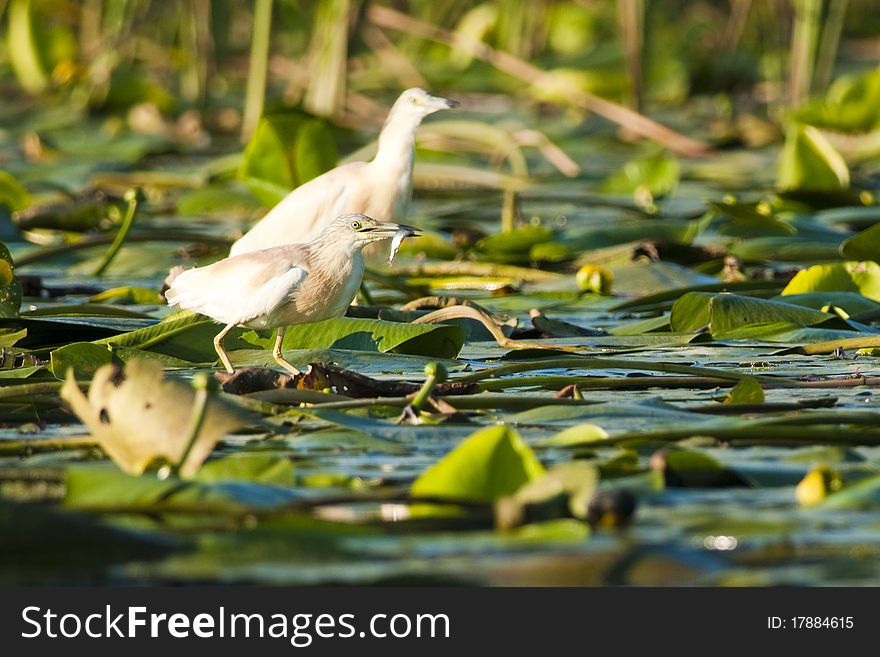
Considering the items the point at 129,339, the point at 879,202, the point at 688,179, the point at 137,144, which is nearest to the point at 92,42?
Result: the point at 137,144

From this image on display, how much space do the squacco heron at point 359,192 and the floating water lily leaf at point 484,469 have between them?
235 cm

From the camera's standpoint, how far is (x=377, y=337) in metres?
3.88

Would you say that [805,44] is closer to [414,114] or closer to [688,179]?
[688,179]

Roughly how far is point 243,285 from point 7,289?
2.21ft

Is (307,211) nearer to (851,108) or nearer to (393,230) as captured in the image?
(393,230)

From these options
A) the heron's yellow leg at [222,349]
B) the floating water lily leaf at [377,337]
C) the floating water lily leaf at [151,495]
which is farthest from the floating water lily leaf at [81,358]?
the floating water lily leaf at [151,495]

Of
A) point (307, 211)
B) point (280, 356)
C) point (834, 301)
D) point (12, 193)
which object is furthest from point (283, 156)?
point (834, 301)

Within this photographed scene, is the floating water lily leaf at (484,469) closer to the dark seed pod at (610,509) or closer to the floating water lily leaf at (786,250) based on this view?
the dark seed pod at (610,509)

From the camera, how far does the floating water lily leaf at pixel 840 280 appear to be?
15.0ft

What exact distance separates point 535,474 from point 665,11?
1578cm

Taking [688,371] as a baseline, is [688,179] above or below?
above

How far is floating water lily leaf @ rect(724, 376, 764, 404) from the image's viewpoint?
10.4 feet

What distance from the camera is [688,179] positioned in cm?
860

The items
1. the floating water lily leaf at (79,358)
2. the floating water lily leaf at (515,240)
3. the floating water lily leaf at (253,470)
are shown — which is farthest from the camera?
the floating water lily leaf at (515,240)
